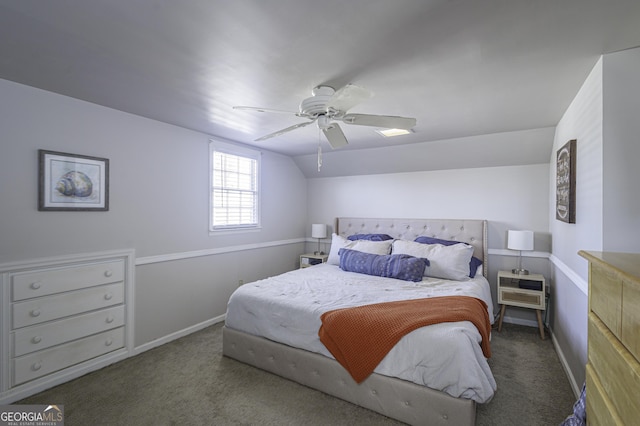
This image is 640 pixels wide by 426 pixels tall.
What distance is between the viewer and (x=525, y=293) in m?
3.39

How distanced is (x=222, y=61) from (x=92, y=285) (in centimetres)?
236

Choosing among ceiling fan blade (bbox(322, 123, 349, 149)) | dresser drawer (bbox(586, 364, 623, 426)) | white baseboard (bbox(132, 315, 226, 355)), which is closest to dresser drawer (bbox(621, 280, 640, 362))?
dresser drawer (bbox(586, 364, 623, 426))

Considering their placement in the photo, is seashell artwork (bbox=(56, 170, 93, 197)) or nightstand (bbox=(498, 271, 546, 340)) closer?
seashell artwork (bbox=(56, 170, 93, 197))

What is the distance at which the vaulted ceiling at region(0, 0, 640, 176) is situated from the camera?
1.40 m

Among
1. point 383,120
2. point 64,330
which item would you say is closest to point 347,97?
point 383,120

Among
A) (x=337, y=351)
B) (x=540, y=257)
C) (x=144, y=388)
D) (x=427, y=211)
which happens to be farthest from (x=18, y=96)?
(x=540, y=257)

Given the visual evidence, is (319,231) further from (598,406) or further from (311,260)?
(598,406)

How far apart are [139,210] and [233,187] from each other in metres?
1.31

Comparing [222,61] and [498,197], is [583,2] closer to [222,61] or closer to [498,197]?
[222,61]

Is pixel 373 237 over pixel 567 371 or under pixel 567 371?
over

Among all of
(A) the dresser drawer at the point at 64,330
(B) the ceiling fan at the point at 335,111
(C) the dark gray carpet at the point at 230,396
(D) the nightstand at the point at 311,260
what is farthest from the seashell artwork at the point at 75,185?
(D) the nightstand at the point at 311,260

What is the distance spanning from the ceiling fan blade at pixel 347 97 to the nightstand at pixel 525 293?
9.60ft

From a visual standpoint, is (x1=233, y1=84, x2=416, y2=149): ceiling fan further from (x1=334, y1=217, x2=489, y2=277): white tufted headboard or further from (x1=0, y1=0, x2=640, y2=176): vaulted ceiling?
(x1=334, y1=217, x2=489, y2=277): white tufted headboard

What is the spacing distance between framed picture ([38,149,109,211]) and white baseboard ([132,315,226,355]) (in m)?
1.48
